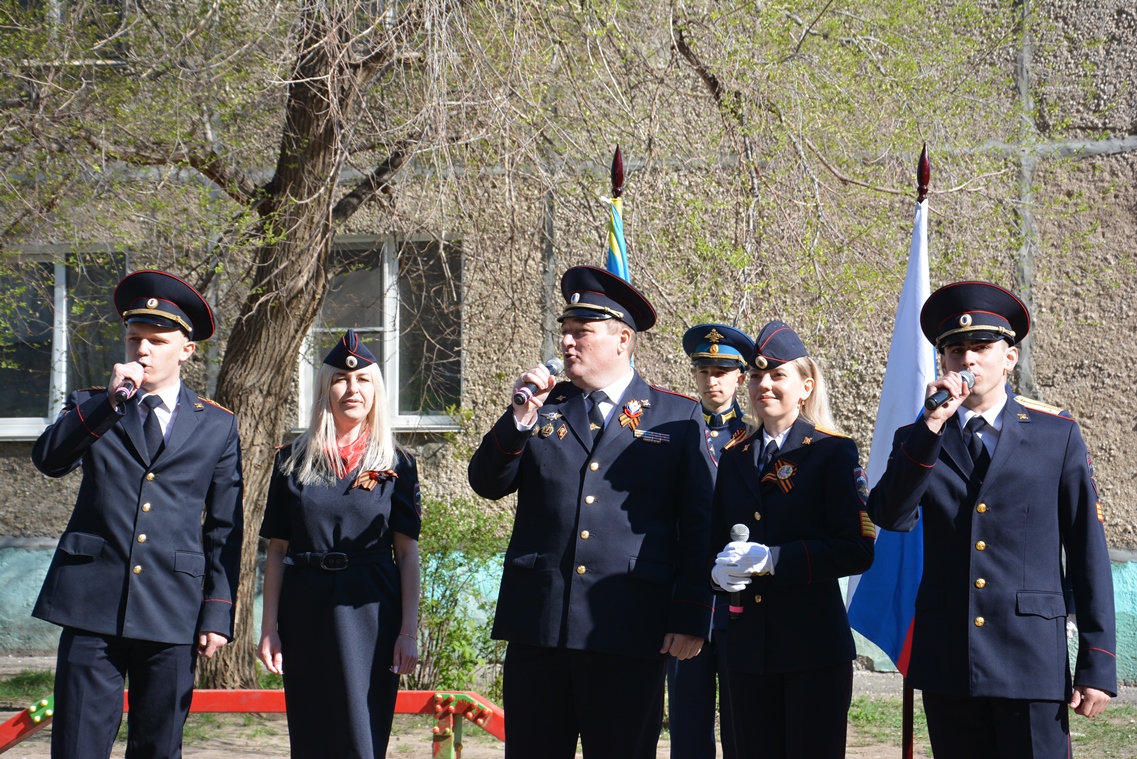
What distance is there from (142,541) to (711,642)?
215 cm

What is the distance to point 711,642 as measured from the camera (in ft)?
14.3

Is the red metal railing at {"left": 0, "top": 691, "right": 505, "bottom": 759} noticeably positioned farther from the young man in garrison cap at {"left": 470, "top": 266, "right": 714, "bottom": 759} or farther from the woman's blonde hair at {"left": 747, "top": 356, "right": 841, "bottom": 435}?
the woman's blonde hair at {"left": 747, "top": 356, "right": 841, "bottom": 435}

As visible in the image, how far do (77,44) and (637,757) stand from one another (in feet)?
15.6

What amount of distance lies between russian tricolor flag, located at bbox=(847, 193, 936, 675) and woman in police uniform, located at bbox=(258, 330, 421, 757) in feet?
5.44

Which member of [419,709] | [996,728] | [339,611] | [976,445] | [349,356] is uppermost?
[349,356]

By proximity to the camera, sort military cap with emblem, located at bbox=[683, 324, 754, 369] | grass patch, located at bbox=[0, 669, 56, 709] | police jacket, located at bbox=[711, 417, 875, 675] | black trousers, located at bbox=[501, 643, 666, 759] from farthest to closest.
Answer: grass patch, located at bbox=[0, 669, 56, 709]
military cap with emblem, located at bbox=[683, 324, 754, 369]
police jacket, located at bbox=[711, 417, 875, 675]
black trousers, located at bbox=[501, 643, 666, 759]

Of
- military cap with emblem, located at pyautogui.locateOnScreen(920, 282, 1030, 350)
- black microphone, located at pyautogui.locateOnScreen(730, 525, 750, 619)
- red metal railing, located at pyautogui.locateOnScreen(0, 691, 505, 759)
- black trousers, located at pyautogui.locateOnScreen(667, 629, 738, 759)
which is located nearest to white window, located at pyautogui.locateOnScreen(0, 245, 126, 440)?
red metal railing, located at pyautogui.locateOnScreen(0, 691, 505, 759)

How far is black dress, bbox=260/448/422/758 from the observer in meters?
3.72

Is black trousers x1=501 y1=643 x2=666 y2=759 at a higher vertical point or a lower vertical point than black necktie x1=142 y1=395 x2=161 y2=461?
lower

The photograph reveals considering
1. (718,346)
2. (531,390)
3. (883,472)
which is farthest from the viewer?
(718,346)

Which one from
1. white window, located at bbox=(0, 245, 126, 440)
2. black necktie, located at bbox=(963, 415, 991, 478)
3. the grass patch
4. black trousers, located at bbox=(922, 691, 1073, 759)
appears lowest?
the grass patch

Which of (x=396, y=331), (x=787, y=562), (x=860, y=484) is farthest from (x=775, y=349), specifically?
(x=396, y=331)

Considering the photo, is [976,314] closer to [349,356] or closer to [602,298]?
[602,298]

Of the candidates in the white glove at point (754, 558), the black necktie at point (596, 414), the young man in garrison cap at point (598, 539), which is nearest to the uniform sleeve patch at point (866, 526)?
the white glove at point (754, 558)
